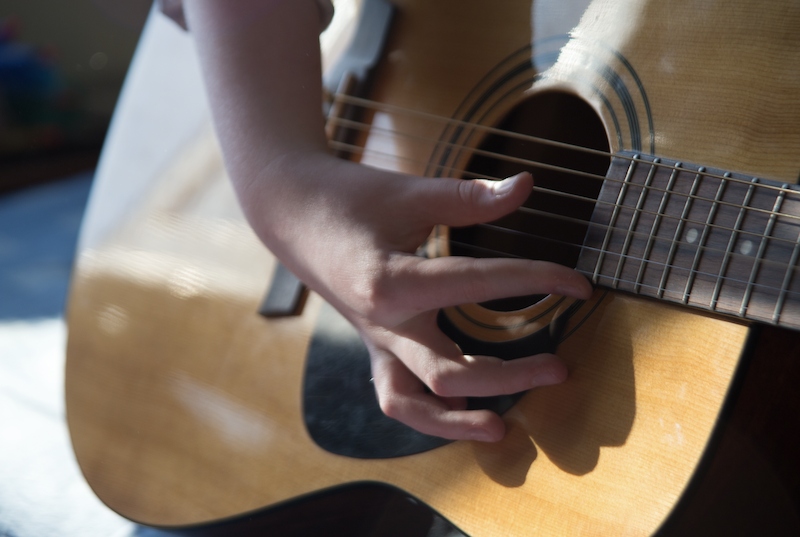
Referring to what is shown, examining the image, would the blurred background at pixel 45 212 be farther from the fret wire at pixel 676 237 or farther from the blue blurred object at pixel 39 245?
the fret wire at pixel 676 237

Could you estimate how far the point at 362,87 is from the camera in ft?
1.84

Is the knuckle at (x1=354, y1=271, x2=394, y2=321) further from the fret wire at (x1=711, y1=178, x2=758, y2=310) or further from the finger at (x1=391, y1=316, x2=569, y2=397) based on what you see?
the fret wire at (x1=711, y1=178, x2=758, y2=310)

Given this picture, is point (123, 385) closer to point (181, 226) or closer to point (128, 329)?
point (128, 329)

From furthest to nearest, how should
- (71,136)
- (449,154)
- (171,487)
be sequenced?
(71,136) → (171,487) → (449,154)

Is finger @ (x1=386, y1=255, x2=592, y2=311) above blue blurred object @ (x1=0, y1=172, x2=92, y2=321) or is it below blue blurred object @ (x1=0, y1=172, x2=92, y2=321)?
above

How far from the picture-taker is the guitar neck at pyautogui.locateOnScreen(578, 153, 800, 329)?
33 cm

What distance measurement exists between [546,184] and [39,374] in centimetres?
78

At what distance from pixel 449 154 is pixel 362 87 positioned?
133mm

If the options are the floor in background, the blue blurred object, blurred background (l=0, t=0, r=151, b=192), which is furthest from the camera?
the blue blurred object

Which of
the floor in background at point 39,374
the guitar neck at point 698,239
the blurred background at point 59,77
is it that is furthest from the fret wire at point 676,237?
the blurred background at point 59,77

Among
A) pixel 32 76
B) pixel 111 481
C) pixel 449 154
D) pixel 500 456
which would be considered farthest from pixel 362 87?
pixel 32 76

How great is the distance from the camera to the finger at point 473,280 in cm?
37

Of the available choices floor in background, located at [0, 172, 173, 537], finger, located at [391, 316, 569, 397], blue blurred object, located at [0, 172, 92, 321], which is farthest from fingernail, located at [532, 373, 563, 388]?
blue blurred object, located at [0, 172, 92, 321]

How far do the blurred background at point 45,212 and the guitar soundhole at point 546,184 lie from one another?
1.61 ft
